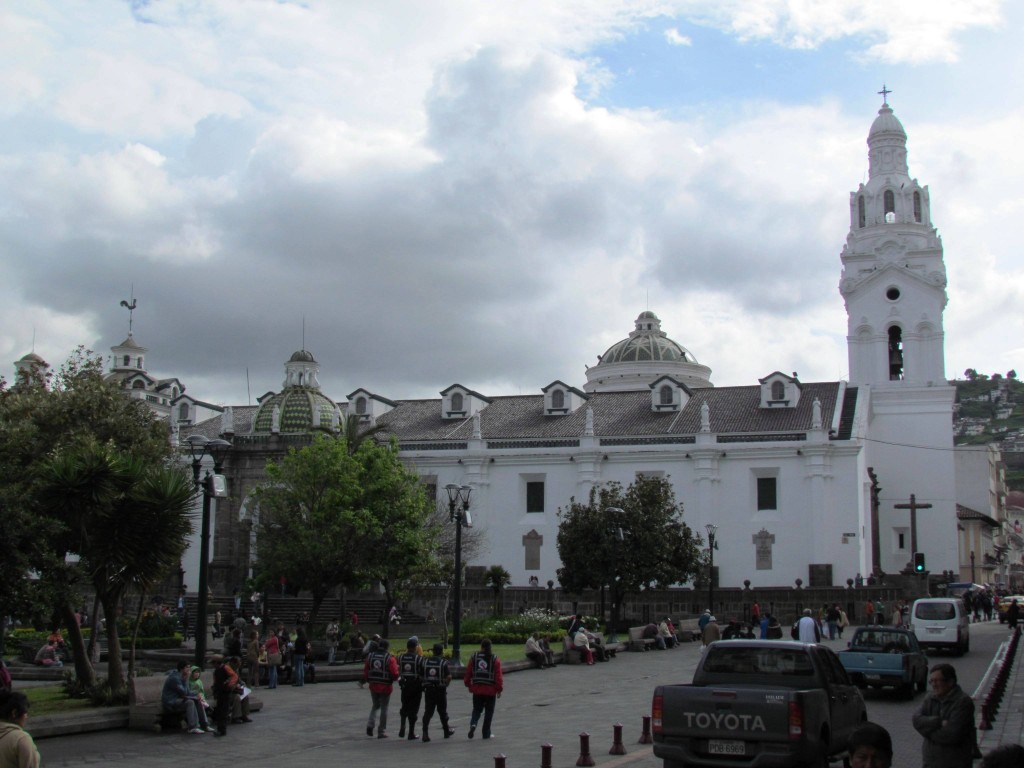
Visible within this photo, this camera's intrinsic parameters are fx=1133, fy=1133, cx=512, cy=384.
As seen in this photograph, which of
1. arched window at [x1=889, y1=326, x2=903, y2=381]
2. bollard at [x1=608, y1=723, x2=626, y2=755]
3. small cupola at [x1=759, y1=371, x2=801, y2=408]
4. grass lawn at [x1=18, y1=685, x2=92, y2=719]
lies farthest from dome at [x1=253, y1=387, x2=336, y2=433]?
bollard at [x1=608, y1=723, x2=626, y2=755]

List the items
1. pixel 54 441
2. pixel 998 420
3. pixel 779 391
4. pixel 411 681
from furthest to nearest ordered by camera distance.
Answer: pixel 998 420
pixel 779 391
pixel 54 441
pixel 411 681

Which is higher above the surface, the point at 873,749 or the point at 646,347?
the point at 646,347

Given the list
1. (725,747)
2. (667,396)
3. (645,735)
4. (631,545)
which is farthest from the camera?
(667,396)

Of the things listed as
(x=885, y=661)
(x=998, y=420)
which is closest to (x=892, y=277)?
(x=885, y=661)

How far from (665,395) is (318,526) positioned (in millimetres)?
24175

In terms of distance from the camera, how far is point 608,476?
53.4 meters

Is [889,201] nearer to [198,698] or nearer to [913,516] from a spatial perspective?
[913,516]

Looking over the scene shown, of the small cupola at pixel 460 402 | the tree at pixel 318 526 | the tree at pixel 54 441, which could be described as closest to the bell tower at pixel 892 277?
the small cupola at pixel 460 402

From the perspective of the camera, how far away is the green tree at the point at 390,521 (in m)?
36.4

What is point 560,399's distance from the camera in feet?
188

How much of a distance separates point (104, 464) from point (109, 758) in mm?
5014

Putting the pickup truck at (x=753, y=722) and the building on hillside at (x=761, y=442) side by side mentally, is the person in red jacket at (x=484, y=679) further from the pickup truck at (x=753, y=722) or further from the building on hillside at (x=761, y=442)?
the building on hillside at (x=761, y=442)

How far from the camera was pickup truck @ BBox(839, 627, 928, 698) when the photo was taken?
65.1 feet

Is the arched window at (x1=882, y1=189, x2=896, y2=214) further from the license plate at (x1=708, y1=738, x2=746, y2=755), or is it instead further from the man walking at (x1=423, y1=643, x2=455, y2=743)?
the license plate at (x1=708, y1=738, x2=746, y2=755)
